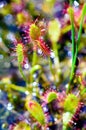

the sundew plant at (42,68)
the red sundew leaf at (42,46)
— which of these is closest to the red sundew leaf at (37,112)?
the sundew plant at (42,68)

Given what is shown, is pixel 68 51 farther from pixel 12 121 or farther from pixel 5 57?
pixel 12 121

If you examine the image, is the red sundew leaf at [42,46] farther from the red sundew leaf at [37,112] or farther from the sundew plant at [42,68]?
the red sundew leaf at [37,112]

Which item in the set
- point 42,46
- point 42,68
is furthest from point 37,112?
point 42,68

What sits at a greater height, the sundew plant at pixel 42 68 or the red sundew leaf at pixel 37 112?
the sundew plant at pixel 42 68

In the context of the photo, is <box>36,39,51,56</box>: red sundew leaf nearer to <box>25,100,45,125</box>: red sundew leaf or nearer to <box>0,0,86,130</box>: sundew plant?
<box>0,0,86,130</box>: sundew plant

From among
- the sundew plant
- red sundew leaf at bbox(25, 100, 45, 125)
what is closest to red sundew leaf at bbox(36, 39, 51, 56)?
the sundew plant

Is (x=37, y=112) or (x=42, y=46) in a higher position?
(x=42, y=46)

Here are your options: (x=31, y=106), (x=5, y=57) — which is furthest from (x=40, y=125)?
(x=5, y=57)

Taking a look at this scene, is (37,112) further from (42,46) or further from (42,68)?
(42,68)
